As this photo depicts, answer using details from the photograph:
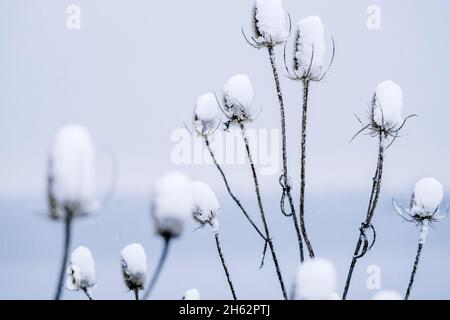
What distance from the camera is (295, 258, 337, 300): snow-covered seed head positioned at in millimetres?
571

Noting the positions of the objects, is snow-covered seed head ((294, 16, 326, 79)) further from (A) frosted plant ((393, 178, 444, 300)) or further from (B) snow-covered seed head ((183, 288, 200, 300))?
(B) snow-covered seed head ((183, 288, 200, 300))

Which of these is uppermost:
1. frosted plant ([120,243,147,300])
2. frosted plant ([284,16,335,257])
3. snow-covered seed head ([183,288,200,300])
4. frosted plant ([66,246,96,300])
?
frosted plant ([284,16,335,257])

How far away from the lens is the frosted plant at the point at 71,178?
45cm

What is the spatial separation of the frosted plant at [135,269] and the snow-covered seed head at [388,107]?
596 mm

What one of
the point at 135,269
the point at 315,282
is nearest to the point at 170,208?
the point at 315,282

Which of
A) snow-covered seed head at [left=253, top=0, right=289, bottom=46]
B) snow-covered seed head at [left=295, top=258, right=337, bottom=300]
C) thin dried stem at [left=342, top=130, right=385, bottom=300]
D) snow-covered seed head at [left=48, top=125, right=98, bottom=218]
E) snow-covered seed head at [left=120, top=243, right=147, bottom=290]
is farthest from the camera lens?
snow-covered seed head at [left=253, top=0, right=289, bottom=46]

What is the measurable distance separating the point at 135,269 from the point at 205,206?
16.6 inches

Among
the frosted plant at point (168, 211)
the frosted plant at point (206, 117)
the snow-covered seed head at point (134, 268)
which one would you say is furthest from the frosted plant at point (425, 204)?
the frosted plant at point (168, 211)

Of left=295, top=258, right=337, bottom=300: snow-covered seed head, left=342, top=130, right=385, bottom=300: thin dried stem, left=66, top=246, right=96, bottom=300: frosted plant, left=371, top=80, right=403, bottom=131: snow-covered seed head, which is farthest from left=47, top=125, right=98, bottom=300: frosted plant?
left=371, top=80, right=403, bottom=131: snow-covered seed head

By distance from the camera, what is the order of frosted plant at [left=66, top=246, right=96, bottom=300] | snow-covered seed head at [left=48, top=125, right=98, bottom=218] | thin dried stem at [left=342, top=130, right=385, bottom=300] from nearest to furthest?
snow-covered seed head at [left=48, top=125, right=98, bottom=218] < frosted plant at [left=66, top=246, right=96, bottom=300] < thin dried stem at [left=342, top=130, right=385, bottom=300]

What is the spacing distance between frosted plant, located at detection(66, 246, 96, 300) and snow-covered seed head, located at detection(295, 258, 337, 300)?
20.4 inches
